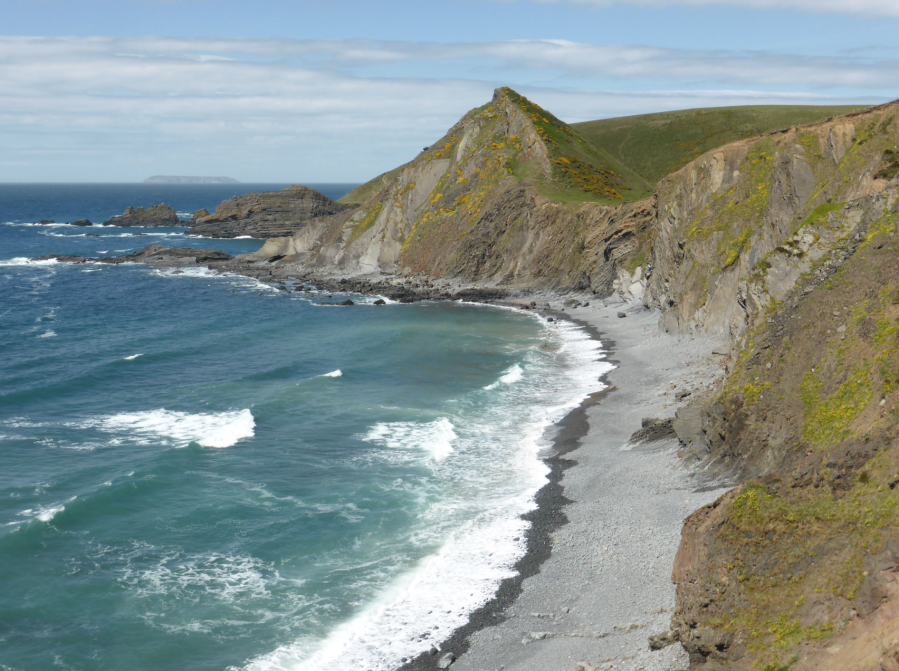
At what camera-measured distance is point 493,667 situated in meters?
19.4

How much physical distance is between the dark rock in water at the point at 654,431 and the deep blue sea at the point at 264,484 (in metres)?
4.75

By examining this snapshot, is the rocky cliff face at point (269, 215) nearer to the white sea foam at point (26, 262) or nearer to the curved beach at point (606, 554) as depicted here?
the white sea foam at point (26, 262)

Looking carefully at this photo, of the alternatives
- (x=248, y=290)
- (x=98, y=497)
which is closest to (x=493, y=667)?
(x=98, y=497)

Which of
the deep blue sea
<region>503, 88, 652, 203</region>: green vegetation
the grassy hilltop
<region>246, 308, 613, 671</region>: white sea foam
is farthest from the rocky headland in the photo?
the grassy hilltop

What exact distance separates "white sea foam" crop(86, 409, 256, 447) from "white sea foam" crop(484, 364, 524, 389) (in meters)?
15.3

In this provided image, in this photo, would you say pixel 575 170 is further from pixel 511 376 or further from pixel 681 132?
pixel 681 132

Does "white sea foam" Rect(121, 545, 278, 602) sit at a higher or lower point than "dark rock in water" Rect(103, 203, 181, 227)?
lower

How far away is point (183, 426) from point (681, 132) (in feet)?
389

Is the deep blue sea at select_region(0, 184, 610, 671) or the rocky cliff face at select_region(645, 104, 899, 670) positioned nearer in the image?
the rocky cliff face at select_region(645, 104, 899, 670)

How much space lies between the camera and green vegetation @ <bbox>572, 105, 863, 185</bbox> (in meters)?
125

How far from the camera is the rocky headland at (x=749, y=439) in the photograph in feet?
51.3

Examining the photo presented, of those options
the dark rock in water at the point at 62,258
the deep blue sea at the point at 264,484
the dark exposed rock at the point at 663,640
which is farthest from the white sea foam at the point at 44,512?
the dark rock in water at the point at 62,258

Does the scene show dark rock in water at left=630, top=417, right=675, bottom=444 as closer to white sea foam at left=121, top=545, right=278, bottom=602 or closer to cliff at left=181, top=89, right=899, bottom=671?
cliff at left=181, top=89, right=899, bottom=671

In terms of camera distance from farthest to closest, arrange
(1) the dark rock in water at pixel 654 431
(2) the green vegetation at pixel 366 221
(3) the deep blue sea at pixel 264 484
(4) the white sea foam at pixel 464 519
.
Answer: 1. (2) the green vegetation at pixel 366 221
2. (1) the dark rock in water at pixel 654 431
3. (3) the deep blue sea at pixel 264 484
4. (4) the white sea foam at pixel 464 519
